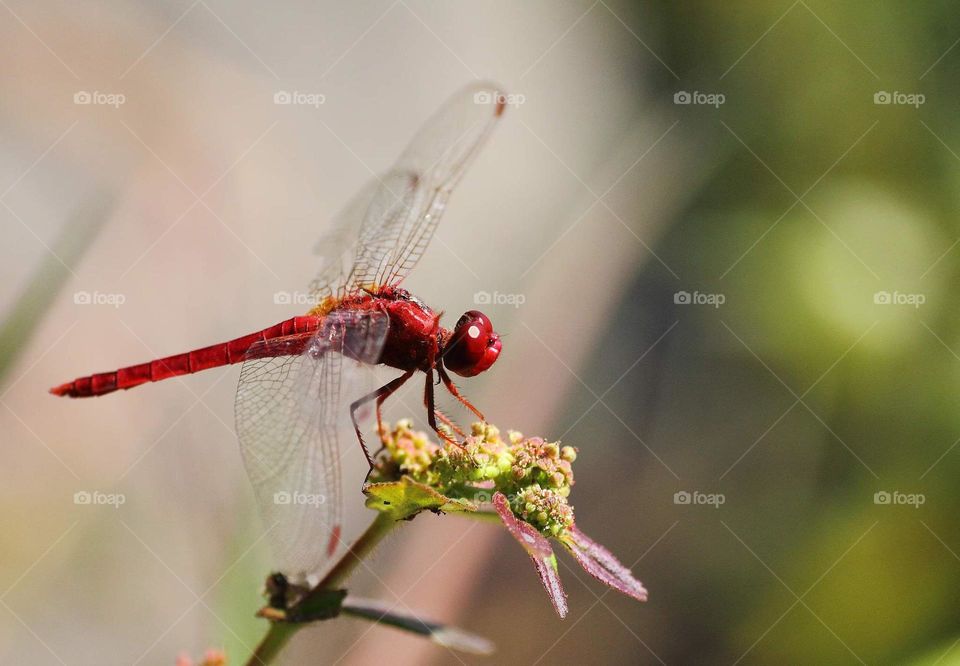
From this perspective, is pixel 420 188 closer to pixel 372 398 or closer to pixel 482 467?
pixel 372 398

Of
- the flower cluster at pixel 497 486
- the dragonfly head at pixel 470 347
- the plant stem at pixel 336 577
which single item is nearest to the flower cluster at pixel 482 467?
the flower cluster at pixel 497 486

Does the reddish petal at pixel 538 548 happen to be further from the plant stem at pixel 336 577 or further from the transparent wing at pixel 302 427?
the transparent wing at pixel 302 427

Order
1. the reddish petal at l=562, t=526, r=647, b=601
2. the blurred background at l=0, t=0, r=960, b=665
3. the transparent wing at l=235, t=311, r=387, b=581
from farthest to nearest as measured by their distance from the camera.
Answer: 1. the blurred background at l=0, t=0, r=960, b=665
2. the transparent wing at l=235, t=311, r=387, b=581
3. the reddish petal at l=562, t=526, r=647, b=601

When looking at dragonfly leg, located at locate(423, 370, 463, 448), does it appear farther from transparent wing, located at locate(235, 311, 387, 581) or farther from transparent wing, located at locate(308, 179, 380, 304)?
transparent wing, located at locate(308, 179, 380, 304)

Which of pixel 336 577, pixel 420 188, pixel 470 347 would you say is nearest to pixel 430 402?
pixel 470 347

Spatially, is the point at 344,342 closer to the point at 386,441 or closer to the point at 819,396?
the point at 386,441

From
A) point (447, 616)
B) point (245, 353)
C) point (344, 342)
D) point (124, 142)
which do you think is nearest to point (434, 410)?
point (344, 342)

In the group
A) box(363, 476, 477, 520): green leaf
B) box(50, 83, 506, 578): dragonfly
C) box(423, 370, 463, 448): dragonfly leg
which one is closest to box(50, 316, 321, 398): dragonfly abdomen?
box(50, 83, 506, 578): dragonfly
